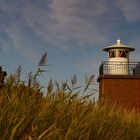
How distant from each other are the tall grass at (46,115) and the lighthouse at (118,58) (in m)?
26.3

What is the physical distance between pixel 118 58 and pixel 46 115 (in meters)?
29.1

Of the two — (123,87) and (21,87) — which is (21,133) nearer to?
(21,87)

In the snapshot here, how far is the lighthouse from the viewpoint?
3256cm

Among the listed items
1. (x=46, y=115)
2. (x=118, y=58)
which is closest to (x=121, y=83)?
(x=118, y=58)

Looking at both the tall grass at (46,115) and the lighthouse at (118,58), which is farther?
the lighthouse at (118,58)

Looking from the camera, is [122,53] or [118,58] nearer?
[118,58]

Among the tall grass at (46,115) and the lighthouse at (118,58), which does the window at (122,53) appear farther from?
the tall grass at (46,115)

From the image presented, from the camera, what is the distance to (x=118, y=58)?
33094mm

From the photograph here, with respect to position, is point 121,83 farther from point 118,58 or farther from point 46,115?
point 46,115

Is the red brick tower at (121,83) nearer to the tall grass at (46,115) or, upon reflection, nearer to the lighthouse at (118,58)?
the lighthouse at (118,58)

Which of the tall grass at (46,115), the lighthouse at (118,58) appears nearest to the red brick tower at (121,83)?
the lighthouse at (118,58)

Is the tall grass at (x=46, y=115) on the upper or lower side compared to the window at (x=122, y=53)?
lower

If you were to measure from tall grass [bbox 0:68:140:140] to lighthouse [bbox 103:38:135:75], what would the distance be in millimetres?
26318

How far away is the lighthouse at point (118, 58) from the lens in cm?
Answer: 3256
